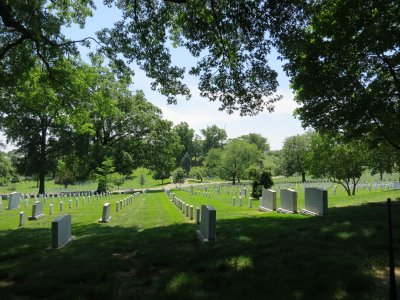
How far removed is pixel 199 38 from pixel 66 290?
10.1 meters

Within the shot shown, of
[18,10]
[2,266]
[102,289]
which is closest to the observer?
[102,289]

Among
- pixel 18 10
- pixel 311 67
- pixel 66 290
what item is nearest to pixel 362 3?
pixel 311 67

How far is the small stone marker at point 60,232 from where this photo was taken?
947 cm

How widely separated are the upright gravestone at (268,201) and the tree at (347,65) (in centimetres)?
413

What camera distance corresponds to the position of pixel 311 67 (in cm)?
1524

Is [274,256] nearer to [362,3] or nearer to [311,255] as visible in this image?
[311,255]

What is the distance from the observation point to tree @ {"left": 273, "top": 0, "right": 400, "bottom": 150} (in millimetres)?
12648

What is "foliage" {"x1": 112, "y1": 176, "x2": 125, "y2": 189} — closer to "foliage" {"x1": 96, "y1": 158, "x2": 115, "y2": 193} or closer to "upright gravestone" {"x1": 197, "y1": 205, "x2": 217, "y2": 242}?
"foliage" {"x1": 96, "y1": 158, "x2": 115, "y2": 193}

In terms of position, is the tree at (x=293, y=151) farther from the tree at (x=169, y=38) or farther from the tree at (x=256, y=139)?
the tree at (x=169, y=38)

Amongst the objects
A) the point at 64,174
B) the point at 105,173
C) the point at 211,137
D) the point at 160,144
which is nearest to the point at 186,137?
the point at 211,137

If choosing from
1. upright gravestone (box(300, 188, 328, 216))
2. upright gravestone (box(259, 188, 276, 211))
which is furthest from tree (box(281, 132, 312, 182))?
upright gravestone (box(300, 188, 328, 216))

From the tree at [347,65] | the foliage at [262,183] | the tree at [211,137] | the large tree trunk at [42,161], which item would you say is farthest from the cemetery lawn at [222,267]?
the tree at [211,137]

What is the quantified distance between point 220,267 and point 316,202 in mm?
8051

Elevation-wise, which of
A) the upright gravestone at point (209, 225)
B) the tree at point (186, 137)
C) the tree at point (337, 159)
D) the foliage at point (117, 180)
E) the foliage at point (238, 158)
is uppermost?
the tree at point (186, 137)
